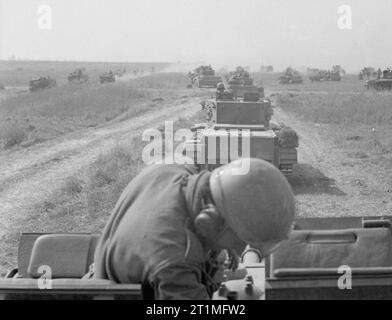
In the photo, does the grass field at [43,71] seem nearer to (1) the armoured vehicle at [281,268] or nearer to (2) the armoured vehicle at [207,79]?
(2) the armoured vehicle at [207,79]

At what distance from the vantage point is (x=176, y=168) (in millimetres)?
3539

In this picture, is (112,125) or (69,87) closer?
(112,125)

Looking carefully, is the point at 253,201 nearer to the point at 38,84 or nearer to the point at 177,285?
the point at 177,285

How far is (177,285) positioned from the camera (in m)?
2.94

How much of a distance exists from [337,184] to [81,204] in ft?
17.9

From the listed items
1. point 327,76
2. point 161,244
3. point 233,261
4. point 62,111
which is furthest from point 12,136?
point 327,76

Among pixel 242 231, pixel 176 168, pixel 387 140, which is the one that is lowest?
pixel 387 140

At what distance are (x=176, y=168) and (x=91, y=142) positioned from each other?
16.1 meters

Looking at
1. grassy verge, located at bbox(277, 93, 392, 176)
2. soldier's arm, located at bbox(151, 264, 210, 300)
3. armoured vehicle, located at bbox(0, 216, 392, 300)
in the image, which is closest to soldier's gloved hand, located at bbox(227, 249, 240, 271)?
armoured vehicle, located at bbox(0, 216, 392, 300)

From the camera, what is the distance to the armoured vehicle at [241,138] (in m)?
11.3

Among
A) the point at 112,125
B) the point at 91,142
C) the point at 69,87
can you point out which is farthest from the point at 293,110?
the point at 69,87

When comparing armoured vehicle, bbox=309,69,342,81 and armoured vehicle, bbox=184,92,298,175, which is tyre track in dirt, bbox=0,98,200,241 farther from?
armoured vehicle, bbox=309,69,342,81
